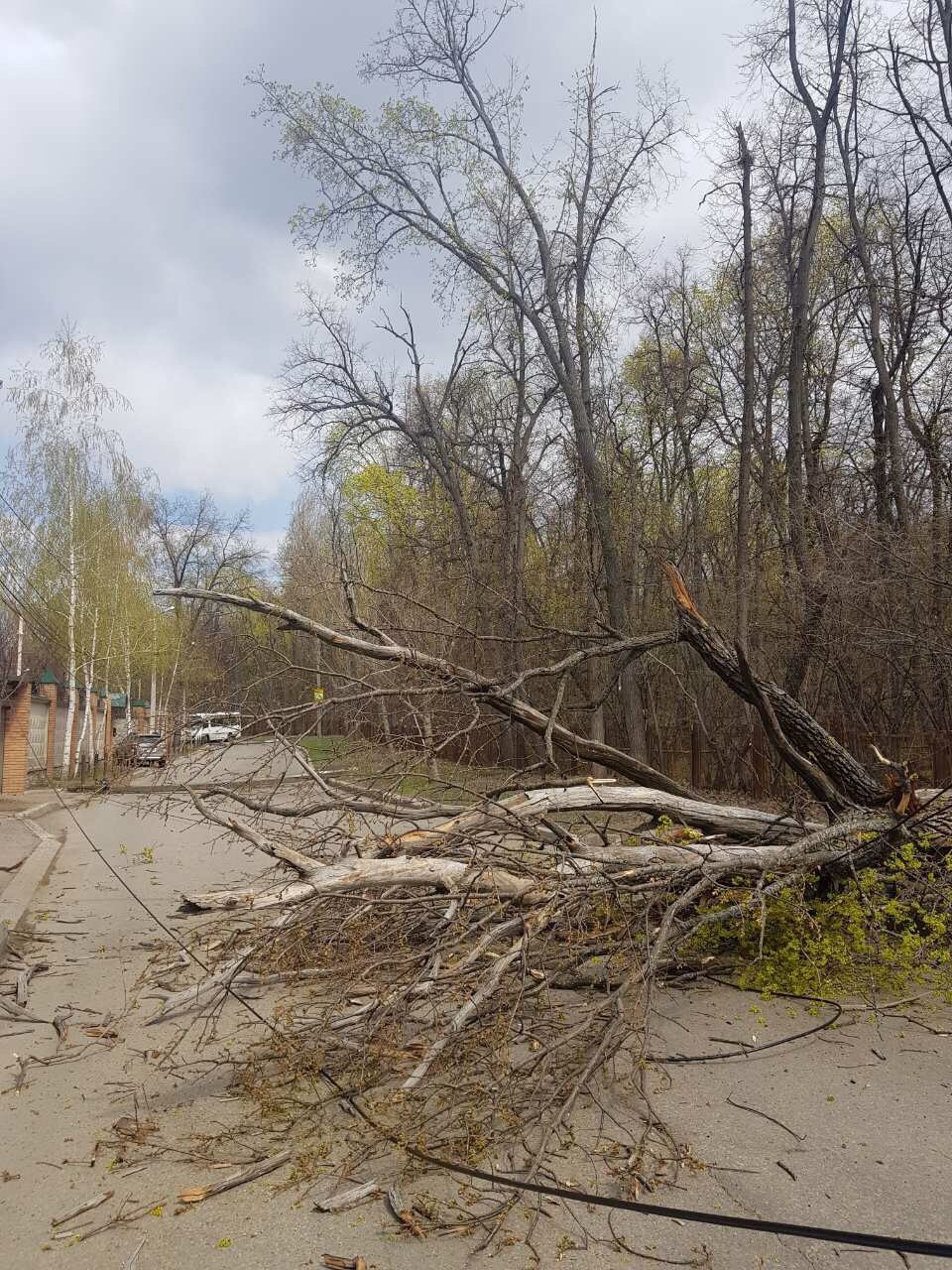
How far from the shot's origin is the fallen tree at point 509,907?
13.5ft

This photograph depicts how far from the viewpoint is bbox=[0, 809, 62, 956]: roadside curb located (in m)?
8.22

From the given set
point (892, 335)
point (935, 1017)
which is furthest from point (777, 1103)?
point (892, 335)

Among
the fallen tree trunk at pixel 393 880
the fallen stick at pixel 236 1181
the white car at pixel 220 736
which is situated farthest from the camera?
the white car at pixel 220 736

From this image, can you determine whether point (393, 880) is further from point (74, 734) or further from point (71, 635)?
point (74, 734)

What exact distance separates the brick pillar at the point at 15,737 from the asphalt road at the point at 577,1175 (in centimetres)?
1605

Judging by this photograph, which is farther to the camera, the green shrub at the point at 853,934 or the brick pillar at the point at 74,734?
the brick pillar at the point at 74,734

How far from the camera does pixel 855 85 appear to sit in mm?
16422

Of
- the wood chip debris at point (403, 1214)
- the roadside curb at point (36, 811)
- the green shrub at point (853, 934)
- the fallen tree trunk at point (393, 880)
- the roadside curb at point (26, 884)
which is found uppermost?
the fallen tree trunk at point (393, 880)

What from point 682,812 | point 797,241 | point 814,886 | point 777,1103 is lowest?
point 777,1103

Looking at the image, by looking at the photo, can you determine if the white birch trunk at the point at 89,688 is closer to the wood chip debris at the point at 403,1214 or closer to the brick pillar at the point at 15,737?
the brick pillar at the point at 15,737

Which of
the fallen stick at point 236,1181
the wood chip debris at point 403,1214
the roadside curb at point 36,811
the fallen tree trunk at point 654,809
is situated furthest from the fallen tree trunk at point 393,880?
the roadside curb at point 36,811

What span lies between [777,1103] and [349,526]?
30.9 meters

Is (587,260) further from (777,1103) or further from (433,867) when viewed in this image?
(777,1103)

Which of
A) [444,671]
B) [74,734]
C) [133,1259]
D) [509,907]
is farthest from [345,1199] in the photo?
[74,734]
